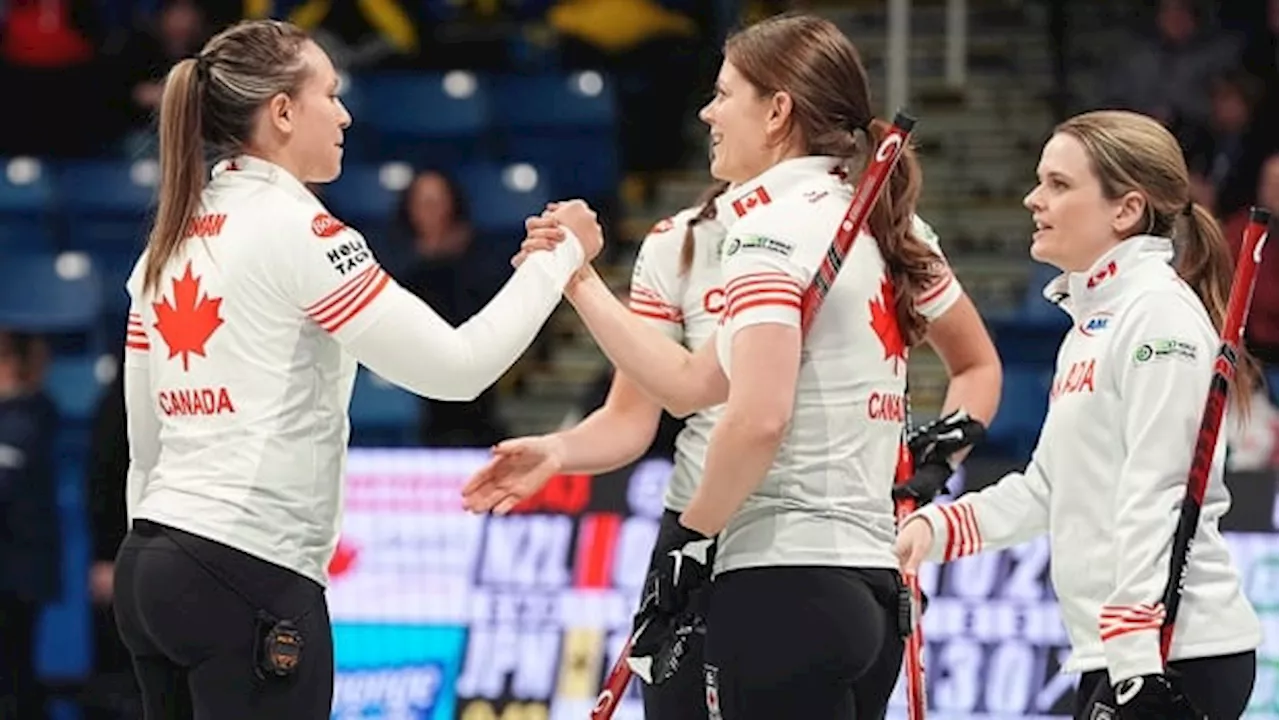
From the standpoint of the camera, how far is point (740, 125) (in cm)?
419

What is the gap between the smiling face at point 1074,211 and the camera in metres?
4.14

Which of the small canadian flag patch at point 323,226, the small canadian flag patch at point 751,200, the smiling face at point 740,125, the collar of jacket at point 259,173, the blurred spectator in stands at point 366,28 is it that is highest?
the blurred spectator in stands at point 366,28

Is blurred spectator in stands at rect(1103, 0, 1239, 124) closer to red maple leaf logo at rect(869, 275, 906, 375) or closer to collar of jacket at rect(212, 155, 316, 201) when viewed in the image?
red maple leaf logo at rect(869, 275, 906, 375)

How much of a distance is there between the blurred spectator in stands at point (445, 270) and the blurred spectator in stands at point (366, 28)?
1613 mm

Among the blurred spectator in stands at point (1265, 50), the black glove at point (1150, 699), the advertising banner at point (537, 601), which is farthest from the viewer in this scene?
the blurred spectator in stands at point (1265, 50)

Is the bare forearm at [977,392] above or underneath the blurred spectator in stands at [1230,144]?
underneath

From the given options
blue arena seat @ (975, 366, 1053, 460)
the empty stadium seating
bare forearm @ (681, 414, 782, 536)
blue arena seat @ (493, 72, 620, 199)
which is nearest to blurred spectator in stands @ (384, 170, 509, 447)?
the empty stadium seating

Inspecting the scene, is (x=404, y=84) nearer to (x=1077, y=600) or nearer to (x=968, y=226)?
(x=968, y=226)

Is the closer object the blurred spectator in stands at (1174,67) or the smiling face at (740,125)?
the smiling face at (740,125)

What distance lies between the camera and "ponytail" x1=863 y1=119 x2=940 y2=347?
4.16 metres

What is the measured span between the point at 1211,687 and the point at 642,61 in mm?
7637

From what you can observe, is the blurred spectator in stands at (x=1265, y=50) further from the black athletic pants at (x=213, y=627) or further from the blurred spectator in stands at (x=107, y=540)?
the black athletic pants at (x=213, y=627)

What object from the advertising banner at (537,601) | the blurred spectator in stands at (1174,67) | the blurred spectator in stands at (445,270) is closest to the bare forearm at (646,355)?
the advertising banner at (537,601)

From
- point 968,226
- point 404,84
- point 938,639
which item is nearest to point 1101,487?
point 938,639
